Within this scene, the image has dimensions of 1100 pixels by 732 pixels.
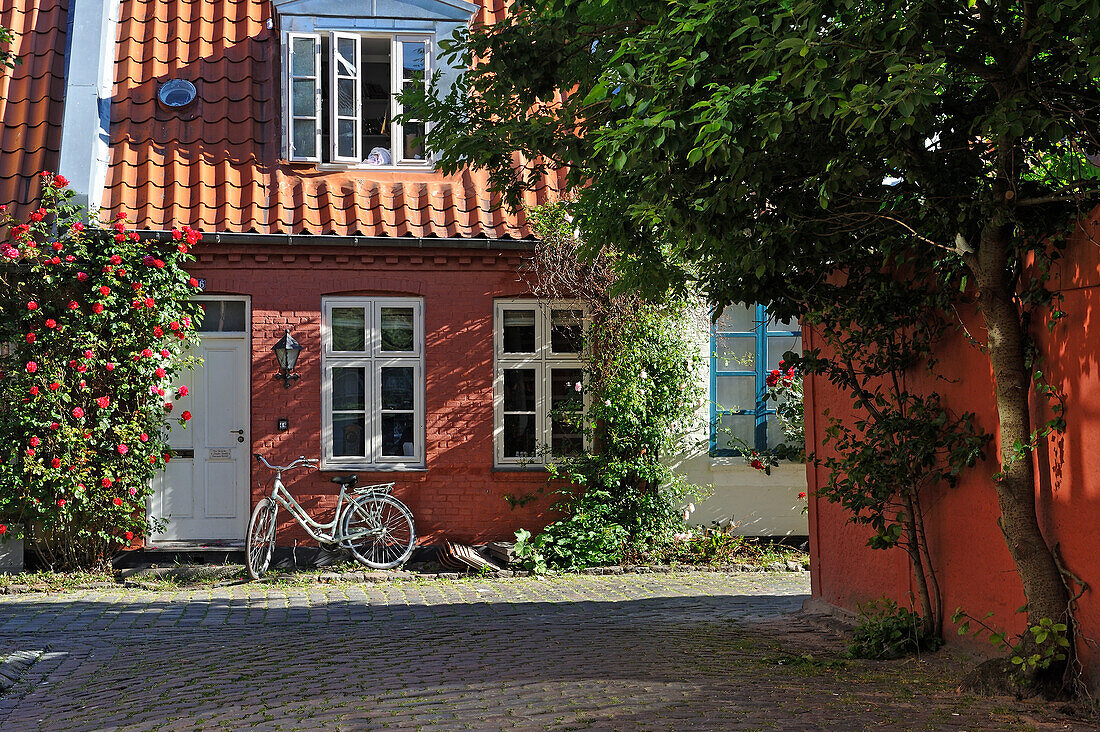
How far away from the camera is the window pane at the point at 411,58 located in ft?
42.4

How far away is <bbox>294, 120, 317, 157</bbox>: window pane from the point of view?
41.7 ft

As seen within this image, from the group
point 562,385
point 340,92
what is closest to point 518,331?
point 562,385

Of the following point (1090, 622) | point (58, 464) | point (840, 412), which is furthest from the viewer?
point (58, 464)

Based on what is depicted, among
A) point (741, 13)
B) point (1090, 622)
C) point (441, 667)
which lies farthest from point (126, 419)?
point (1090, 622)

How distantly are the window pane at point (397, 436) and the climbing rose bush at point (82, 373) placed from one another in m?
2.18

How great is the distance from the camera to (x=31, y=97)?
13.0 metres

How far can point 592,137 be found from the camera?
21.9 ft

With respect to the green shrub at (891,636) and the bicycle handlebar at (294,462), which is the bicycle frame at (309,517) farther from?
the green shrub at (891,636)

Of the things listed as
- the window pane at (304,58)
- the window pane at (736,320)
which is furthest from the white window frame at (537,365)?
the window pane at (304,58)

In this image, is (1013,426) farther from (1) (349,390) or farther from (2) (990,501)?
(1) (349,390)

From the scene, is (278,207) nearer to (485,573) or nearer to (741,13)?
(485,573)

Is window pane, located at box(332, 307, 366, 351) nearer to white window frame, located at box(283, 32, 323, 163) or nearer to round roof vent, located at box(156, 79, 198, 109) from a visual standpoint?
white window frame, located at box(283, 32, 323, 163)

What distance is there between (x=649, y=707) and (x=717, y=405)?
7475 mm

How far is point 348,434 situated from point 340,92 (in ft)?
13.1
